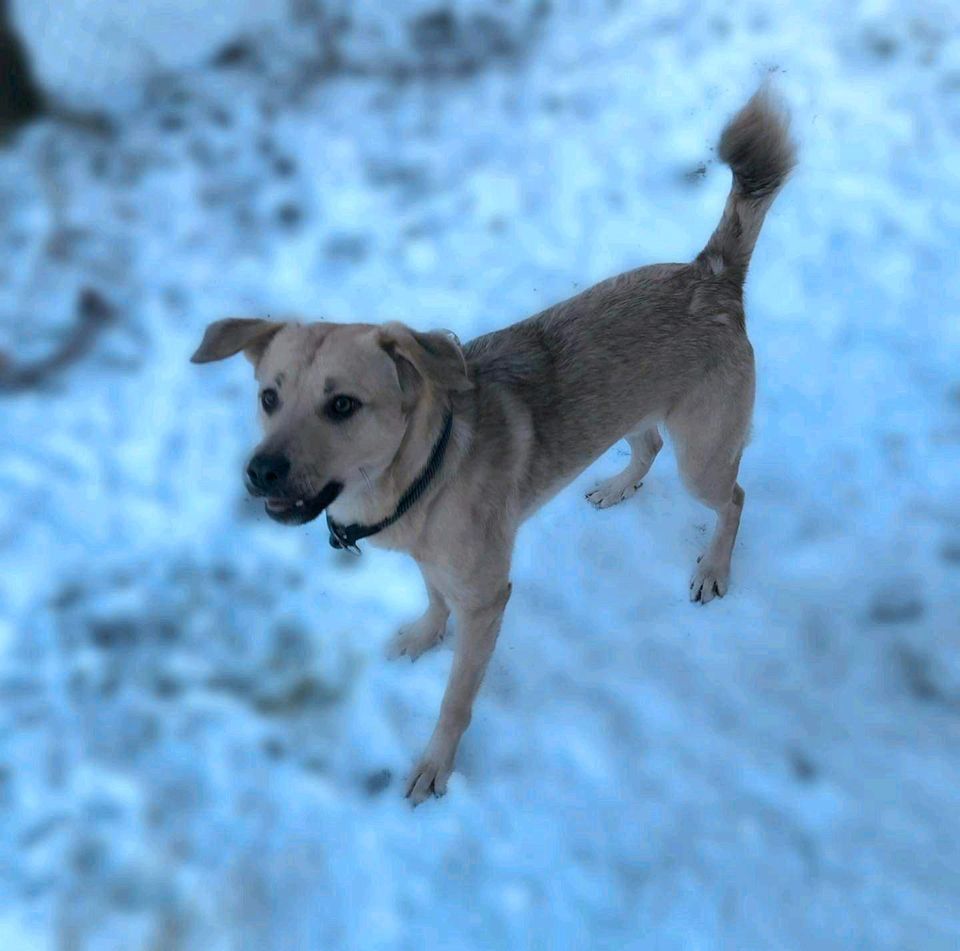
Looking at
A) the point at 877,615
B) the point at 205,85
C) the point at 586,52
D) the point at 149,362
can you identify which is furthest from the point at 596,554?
the point at 205,85

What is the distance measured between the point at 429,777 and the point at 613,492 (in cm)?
146

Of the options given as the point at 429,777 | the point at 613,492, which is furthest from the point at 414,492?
the point at 613,492

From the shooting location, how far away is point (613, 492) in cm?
348

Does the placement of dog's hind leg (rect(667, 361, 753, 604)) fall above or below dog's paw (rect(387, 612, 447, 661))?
above

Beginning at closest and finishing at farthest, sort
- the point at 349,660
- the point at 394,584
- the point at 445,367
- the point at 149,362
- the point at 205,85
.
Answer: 1. the point at 445,367
2. the point at 349,660
3. the point at 394,584
4. the point at 149,362
5. the point at 205,85

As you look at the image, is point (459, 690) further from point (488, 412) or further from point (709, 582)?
point (709, 582)

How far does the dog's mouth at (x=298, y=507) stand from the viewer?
7.09 ft

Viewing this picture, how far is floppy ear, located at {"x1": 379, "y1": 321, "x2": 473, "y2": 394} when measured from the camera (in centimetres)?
218

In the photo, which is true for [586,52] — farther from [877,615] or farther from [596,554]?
[877,615]

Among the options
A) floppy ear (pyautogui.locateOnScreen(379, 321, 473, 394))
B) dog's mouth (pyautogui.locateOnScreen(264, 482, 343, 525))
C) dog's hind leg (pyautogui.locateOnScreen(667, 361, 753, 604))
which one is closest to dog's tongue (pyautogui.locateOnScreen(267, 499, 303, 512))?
dog's mouth (pyautogui.locateOnScreen(264, 482, 343, 525))

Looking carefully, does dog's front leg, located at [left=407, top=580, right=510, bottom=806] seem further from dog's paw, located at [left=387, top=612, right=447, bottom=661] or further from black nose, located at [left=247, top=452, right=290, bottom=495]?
black nose, located at [left=247, top=452, right=290, bottom=495]

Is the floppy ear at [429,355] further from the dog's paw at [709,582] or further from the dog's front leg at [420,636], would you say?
the dog's paw at [709,582]

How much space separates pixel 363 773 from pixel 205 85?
4.54 meters

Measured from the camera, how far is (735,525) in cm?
320
